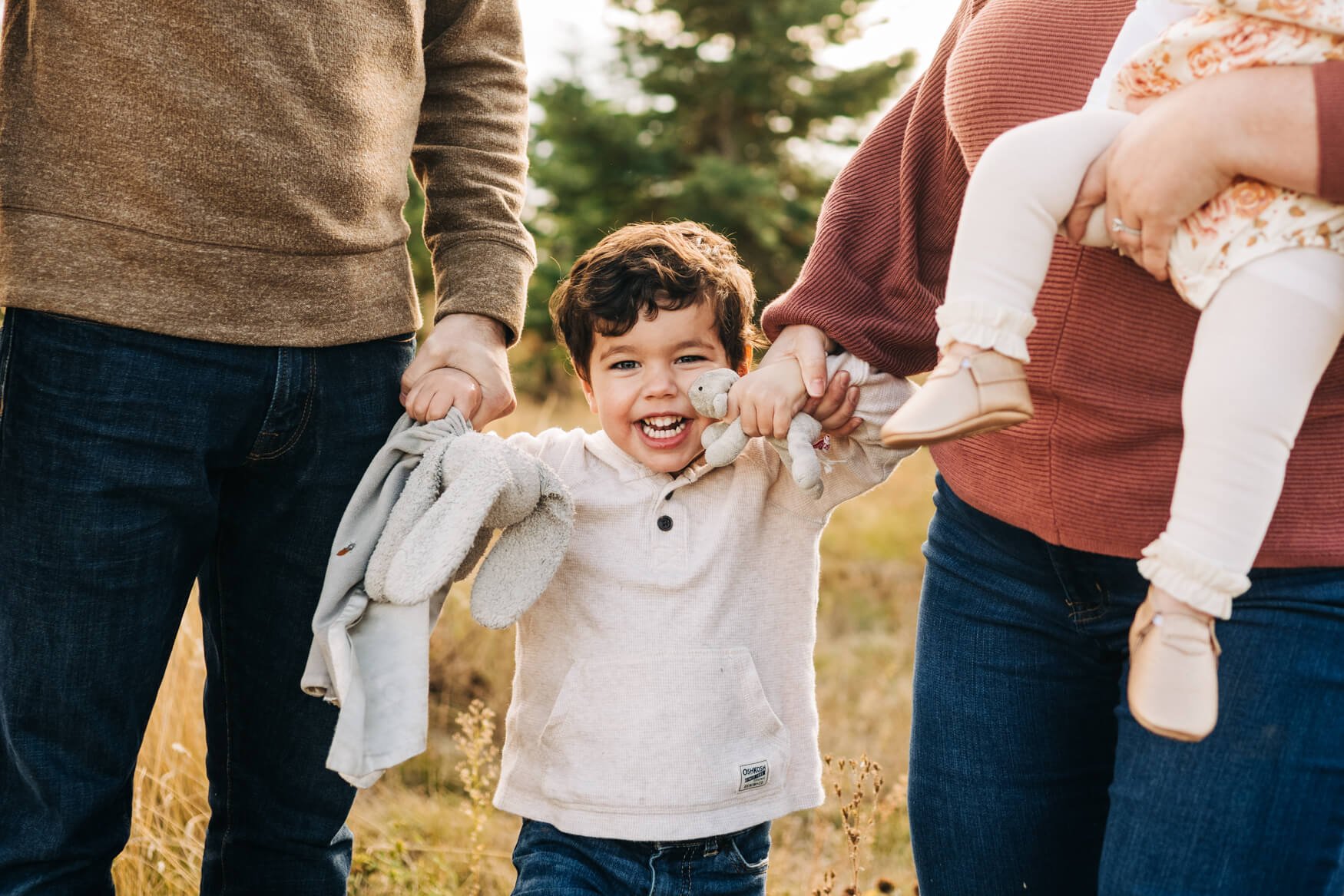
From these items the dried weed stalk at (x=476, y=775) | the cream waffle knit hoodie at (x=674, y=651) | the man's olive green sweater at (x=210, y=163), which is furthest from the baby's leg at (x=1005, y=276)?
the dried weed stalk at (x=476, y=775)

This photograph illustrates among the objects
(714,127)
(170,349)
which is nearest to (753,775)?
(170,349)

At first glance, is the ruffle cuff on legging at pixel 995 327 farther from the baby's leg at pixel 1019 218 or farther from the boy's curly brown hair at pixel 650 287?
the boy's curly brown hair at pixel 650 287

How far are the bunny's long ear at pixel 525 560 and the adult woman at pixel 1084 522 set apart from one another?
0.41 meters

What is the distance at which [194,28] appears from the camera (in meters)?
1.49

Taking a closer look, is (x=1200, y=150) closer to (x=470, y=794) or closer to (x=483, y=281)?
(x=483, y=281)

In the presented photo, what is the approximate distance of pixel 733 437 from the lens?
1.75 metres

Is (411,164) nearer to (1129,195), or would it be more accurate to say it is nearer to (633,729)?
(633,729)

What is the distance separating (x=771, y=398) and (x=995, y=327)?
482mm

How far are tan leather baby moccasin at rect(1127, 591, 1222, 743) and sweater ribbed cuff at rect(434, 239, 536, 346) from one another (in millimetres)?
1083

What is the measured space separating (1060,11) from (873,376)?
0.56m

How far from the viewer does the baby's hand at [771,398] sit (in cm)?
164

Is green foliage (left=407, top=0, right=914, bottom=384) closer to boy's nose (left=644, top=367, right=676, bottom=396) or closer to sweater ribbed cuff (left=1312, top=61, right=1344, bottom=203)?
boy's nose (left=644, top=367, right=676, bottom=396)

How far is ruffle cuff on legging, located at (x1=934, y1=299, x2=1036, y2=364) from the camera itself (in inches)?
47.6

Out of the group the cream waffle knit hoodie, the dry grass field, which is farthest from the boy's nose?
the dry grass field
